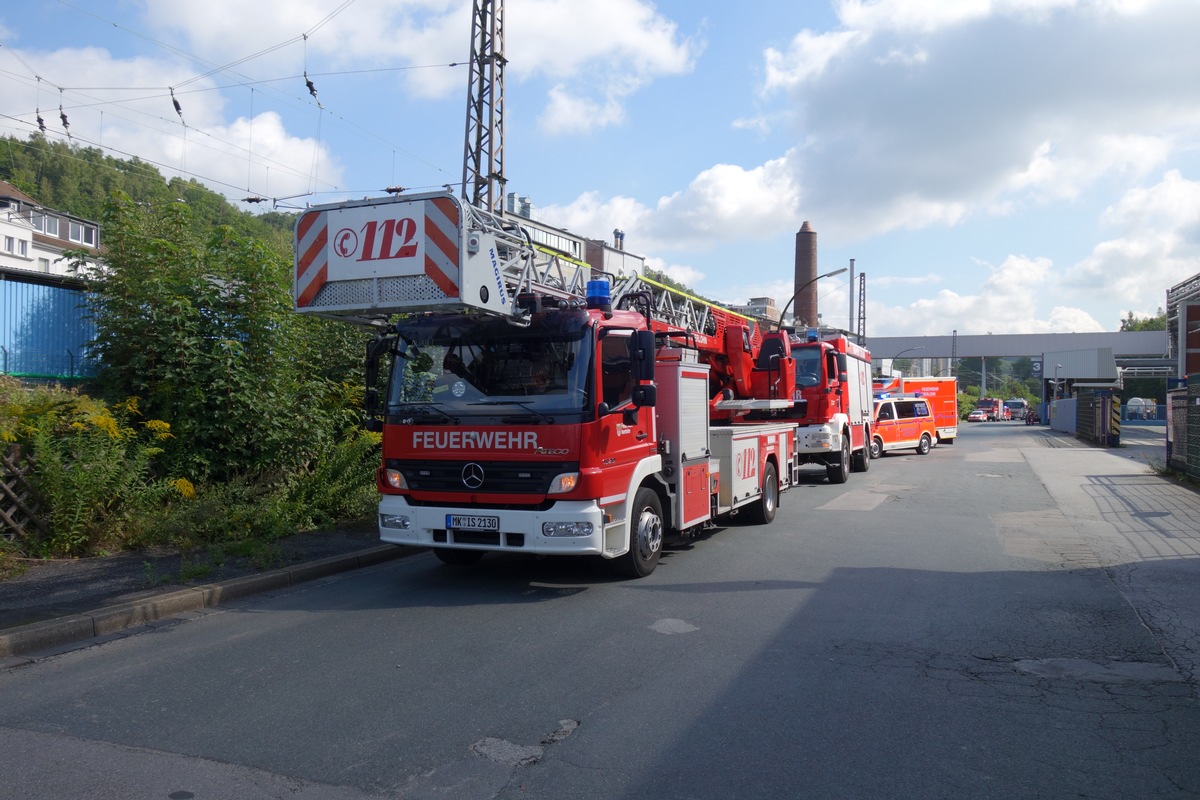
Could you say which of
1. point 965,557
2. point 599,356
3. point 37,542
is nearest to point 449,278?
point 599,356

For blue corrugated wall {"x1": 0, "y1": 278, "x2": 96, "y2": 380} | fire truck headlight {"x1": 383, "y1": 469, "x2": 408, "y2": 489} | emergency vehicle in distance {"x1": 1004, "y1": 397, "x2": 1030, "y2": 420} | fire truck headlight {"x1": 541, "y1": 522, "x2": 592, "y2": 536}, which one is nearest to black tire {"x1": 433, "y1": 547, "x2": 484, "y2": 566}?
fire truck headlight {"x1": 383, "y1": 469, "x2": 408, "y2": 489}

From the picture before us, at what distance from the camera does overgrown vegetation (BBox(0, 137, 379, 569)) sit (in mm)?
9430

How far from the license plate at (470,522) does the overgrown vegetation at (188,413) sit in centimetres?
234

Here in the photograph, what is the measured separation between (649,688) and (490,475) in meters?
3.10

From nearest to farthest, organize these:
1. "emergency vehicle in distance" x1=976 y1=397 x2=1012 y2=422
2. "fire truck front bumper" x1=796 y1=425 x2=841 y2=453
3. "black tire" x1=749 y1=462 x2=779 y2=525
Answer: "black tire" x1=749 y1=462 x2=779 y2=525 → "fire truck front bumper" x1=796 y1=425 x2=841 y2=453 → "emergency vehicle in distance" x1=976 y1=397 x2=1012 y2=422

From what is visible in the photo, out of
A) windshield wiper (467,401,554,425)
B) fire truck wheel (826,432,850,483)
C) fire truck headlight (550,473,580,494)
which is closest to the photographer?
fire truck headlight (550,473,580,494)

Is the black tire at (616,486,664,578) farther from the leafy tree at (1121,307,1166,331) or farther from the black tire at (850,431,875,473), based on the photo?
the leafy tree at (1121,307,1166,331)

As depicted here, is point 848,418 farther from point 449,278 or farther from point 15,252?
point 15,252

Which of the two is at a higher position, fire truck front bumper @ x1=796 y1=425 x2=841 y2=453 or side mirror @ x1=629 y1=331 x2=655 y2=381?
side mirror @ x1=629 y1=331 x2=655 y2=381

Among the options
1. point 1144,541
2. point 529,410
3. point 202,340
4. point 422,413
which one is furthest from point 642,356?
point 1144,541

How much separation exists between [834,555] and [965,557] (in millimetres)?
1486

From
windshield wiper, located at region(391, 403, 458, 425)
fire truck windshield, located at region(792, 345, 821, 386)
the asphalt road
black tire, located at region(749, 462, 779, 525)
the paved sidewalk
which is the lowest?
the asphalt road

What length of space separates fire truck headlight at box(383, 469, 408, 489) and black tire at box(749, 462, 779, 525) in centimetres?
593

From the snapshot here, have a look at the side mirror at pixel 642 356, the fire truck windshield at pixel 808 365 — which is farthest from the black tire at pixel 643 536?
the fire truck windshield at pixel 808 365
